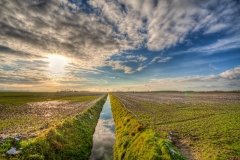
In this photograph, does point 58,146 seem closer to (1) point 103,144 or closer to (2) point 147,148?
(1) point 103,144

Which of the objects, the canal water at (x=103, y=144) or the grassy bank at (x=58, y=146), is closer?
the grassy bank at (x=58, y=146)

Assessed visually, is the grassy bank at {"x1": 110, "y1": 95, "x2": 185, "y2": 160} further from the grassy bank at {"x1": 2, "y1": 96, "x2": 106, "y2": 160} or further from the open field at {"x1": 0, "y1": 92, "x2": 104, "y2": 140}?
the open field at {"x1": 0, "y1": 92, "x2": 104, "y2": 140}

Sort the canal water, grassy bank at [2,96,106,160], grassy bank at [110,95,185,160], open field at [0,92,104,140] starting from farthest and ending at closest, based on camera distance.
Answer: open field at [0,92,104,140]
the canal water
grassy bank at [2,96,106,160]
grassy bank at [110,95,185,160]

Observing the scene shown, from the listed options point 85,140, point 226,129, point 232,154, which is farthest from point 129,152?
point 226,129

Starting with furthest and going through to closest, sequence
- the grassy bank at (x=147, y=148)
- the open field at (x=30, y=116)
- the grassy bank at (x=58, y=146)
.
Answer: the open field at (x=30, y=116) → the grassy bank at (x=58, y=146) → the grassy bank at (x=147, y=148)

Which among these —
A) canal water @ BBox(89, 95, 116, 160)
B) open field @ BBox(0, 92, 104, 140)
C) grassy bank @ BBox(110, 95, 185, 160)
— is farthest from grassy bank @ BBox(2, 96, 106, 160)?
grassy bank @ BBox(110, 95, 185, 160)

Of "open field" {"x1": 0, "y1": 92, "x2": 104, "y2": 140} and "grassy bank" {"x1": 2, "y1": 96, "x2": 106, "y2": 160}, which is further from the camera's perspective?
"open field" {"x1": 0, "y1": 92, "x2": 104, "y2": 140}

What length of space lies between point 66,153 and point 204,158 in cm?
1218

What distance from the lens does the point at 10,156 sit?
9250 mm

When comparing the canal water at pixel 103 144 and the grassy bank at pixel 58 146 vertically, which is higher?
the grassy bank at pixel 58 146

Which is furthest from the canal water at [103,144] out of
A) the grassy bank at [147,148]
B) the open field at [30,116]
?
the open field at [30,116]

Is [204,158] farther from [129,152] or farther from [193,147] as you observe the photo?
[129,152]

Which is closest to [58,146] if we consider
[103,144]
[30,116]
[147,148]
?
[103,144]

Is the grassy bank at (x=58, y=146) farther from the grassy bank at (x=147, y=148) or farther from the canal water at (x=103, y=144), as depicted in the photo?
the grassy bank at (x=147, y=148)
